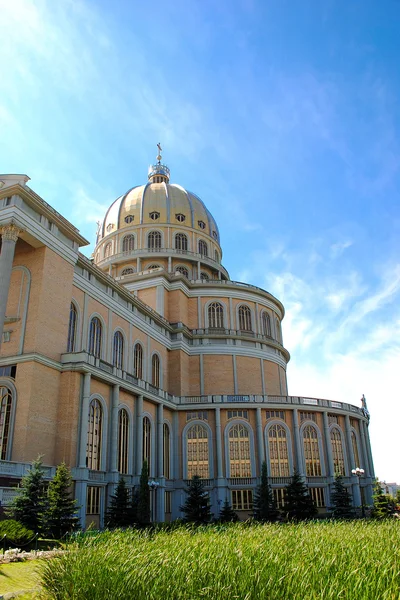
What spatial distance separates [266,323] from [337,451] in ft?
52.7

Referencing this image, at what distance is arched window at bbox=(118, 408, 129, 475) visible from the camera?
112 feet

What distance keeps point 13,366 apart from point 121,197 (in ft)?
127

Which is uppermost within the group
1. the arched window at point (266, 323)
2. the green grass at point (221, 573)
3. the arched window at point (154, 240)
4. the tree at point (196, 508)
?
the arched window at point (154, 240)

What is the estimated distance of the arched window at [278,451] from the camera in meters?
40.8

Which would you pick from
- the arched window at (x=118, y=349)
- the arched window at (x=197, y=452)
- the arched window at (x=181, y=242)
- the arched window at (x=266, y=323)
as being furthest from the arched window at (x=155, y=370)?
the arched window at (x=181, y=242)

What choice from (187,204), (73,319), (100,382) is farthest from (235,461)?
(187,204)

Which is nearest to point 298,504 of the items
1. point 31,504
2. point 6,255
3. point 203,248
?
point 31,504

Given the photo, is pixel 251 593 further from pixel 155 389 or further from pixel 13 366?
pixel 155 389

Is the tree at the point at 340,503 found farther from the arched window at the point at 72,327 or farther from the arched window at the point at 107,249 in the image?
the arched window at the point at 107,249

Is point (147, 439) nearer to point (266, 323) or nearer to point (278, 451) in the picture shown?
point (278, 451)

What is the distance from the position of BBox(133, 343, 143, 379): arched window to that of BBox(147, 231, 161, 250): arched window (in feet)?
61.4

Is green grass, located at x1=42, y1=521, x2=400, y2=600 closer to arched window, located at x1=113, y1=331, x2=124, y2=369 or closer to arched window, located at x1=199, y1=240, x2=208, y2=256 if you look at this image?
arched window, located at x1=113, y1=331, x2=124, y2=369

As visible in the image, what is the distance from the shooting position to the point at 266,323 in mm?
54906

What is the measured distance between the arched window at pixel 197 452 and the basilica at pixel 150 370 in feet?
0.27
